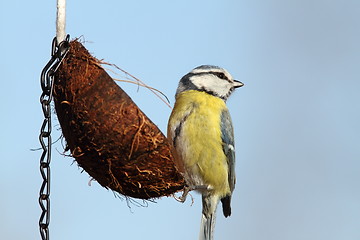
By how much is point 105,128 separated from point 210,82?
5.23ft

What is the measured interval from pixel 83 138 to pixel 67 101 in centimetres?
22

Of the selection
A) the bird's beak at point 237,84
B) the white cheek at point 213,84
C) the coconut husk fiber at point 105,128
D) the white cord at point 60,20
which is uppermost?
the bird's beak at point 237,84

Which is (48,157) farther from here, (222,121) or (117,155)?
(222,121)

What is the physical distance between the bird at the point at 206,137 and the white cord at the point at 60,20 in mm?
1165

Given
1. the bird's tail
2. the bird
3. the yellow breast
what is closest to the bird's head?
the bird

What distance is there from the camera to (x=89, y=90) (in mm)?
3363

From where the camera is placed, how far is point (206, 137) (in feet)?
14.0

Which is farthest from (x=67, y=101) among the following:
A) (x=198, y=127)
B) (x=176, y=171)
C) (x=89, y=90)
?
(x=198, y=127)

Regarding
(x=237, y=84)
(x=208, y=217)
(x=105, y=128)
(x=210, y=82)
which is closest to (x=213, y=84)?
(x=210, y=82)

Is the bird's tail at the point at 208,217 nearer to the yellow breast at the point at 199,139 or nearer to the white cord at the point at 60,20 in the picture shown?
the yellow breast at the point at 199,139

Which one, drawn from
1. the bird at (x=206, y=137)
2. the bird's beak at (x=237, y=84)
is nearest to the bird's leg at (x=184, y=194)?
the bird at (x=206, y=137)

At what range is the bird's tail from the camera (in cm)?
465

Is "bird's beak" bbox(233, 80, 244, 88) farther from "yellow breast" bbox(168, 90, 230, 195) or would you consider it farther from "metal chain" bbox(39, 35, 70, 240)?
"metal chain" bbox(39, 35, 70, 240)

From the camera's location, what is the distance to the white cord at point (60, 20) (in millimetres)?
3328
